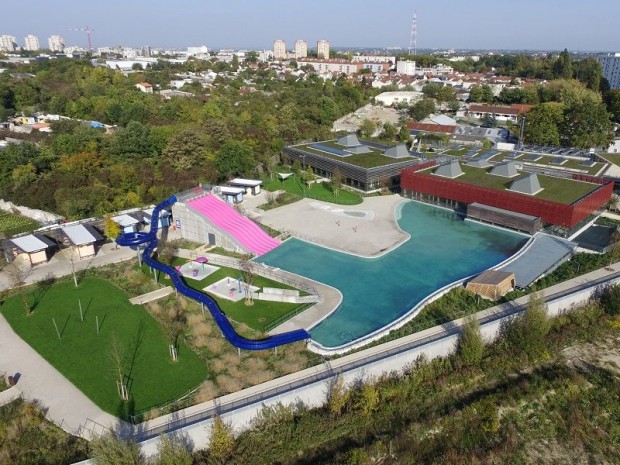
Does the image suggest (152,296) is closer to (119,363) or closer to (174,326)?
(174,326)

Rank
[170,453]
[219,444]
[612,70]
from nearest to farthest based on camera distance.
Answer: [170,453] → [219,444] → [612,70]

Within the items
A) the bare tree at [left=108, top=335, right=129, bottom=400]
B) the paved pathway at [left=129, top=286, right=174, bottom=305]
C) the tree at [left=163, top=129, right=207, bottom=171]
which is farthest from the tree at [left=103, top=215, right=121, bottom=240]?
the tree at [left=163, top=129, right=207, bottom=171]

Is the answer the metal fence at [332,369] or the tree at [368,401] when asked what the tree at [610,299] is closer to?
the metal fence at [332,369]

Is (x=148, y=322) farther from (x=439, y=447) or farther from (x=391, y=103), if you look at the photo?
(x=391, y=103)

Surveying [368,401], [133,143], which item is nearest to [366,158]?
[133,143]

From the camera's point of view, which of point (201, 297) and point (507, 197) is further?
point (507, 197)

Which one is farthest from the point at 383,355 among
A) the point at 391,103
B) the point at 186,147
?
Answer: the point at 391,103
